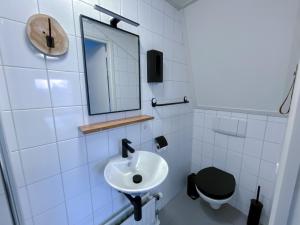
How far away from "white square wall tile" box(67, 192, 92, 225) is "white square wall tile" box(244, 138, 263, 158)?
167 cm

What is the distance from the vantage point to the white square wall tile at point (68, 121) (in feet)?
2.74

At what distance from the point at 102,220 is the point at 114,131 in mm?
724

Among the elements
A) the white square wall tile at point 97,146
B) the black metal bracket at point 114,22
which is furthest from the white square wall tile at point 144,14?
the white square wall tile at point 97,146

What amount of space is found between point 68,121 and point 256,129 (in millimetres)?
1791

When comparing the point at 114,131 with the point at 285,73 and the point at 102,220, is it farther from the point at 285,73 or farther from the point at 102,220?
the point at 285,73

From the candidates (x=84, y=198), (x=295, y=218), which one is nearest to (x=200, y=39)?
(x=295, y=218)

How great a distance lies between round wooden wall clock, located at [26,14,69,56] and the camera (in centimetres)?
71

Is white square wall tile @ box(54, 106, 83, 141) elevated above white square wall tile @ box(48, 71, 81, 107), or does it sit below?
below

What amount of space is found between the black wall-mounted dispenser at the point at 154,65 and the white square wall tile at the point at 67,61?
0.60 meters

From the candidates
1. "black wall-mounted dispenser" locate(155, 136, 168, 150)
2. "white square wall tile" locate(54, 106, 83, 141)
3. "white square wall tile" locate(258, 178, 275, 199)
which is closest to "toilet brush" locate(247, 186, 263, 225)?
"white square wall tile" locate(258, 178, 275, 199)

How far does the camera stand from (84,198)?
1011 mm

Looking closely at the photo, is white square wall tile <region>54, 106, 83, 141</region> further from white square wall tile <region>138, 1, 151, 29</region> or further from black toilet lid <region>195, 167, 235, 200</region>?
black toilet lid <region>195, 167, 235, 200</region>

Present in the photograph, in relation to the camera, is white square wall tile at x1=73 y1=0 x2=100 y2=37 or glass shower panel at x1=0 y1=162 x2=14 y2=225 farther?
white square wall tile at x1=73 y1=0 x2=100 y2=37

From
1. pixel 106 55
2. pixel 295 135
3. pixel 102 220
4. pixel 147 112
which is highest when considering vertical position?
pixel 106 55
